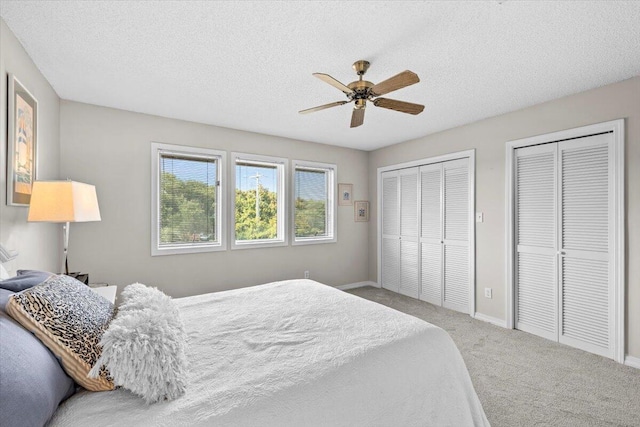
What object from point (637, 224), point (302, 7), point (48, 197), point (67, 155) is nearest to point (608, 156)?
point (637, 224)

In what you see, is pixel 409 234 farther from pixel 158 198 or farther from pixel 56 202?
pixel 56 202

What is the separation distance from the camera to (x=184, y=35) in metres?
2.05

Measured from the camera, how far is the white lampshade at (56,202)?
80.8 inches

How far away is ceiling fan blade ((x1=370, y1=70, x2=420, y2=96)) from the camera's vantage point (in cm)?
196

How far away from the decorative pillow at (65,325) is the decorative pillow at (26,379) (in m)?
0.02

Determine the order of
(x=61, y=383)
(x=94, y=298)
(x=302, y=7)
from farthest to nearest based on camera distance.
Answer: (x=302, y=7) → (x=94, y=298) → (x=61, y=383)

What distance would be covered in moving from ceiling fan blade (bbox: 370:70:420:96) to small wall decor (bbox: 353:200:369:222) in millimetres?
3238

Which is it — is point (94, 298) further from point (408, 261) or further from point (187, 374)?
point (408, 261)

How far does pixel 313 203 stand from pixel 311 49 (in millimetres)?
2965

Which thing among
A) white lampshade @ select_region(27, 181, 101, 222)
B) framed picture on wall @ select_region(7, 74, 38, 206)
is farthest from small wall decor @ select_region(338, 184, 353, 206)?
framed picture on wall @ select_region(7, 74, 38, 206)

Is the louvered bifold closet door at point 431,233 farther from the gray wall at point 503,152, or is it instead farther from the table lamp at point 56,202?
the table lamp at point 56,202

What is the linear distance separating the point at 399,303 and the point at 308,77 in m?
3.32

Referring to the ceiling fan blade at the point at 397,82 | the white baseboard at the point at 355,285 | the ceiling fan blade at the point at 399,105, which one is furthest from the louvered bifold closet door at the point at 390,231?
the ceiling fan blade at the point at 397,82

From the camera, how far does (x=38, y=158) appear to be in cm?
251
